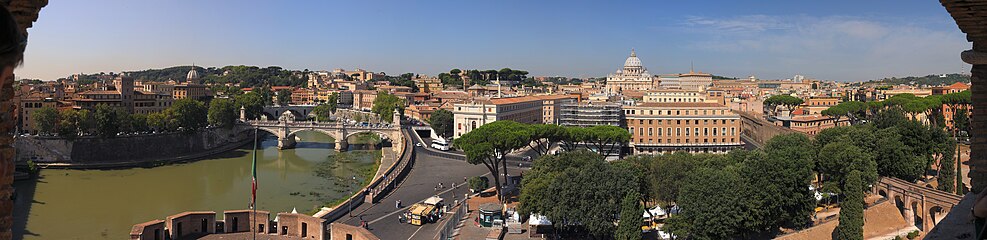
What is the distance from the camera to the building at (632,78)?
5662cm

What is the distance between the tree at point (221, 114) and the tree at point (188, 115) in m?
0.65

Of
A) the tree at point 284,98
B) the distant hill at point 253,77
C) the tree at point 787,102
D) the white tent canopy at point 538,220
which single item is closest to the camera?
the white tent canopy at point 538,220

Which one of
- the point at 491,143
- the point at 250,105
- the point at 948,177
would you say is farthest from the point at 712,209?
the point at 250,105

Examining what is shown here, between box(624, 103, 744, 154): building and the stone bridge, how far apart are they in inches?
374

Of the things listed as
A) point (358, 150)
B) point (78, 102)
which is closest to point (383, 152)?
point (358, 150)

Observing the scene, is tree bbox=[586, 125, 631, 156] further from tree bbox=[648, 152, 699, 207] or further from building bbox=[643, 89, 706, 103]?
building bbox=[643, 89, 706, 103]

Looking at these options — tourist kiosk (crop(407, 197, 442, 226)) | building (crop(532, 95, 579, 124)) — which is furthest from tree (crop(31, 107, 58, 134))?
building (crop(532, 95, 579, 124))

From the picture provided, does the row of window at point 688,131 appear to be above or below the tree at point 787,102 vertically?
below

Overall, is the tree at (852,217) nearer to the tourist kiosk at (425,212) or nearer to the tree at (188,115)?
the tourist kiosk at (425,212)

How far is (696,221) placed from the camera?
10.4m

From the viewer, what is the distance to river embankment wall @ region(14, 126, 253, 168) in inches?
884

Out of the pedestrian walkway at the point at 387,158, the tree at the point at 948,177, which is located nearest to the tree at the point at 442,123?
the pedestrian walkway at the point at 387,158

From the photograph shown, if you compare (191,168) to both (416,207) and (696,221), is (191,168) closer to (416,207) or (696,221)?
(416,207)

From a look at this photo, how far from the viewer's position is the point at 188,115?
26.9 meters
